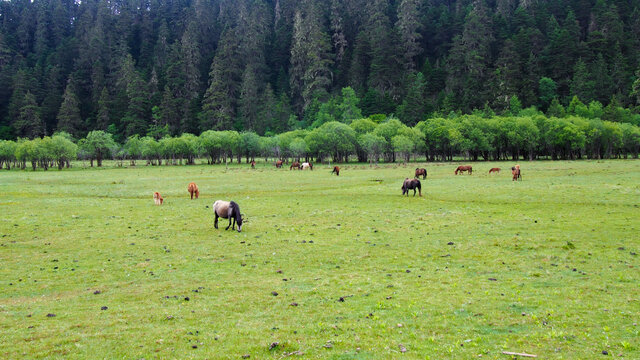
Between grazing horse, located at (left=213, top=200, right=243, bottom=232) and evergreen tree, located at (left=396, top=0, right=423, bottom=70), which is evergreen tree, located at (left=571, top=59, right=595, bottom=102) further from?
grazing horse, located at (left=213, top=200, right=243, bottom=232)

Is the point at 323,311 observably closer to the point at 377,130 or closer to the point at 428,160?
the point at 377,130

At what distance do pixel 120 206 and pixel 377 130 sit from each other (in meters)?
75.0

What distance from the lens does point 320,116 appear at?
142750 millimetres

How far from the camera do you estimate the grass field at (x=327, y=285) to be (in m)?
8.54

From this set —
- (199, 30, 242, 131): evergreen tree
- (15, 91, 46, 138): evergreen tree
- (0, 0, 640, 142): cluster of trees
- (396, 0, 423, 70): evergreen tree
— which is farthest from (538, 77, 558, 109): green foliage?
(15, 91, 46, 138): evergreen tree

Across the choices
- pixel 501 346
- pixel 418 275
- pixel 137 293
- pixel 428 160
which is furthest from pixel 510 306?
pixel 428 160

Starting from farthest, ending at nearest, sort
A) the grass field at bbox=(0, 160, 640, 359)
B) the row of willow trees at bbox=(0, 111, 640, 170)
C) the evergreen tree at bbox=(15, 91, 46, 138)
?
the evergreen tree at bbox=(15, 91, 46, 138)
the row of willow trees at bbox=(0, 111, 640, 170)
the grass field at bbox=(0, 160, 640, 359)

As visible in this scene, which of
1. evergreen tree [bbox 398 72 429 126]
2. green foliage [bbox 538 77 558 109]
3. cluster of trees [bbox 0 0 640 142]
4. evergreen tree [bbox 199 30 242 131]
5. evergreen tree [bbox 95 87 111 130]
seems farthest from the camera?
evergreen tree [bbox 199 30 242 131]

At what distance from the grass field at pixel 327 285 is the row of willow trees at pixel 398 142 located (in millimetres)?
68613

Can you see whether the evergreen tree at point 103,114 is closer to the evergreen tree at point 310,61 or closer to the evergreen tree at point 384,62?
the evergreen tree at point 310,61

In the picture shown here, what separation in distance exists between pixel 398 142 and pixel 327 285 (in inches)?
3090

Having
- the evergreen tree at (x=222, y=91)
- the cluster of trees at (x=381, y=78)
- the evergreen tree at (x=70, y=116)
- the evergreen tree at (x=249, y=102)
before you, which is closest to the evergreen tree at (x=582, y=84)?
the cluster of trees at (x=381, y=78)

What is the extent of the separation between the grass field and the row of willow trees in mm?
68613

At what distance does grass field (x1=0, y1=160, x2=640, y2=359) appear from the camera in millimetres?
8539
